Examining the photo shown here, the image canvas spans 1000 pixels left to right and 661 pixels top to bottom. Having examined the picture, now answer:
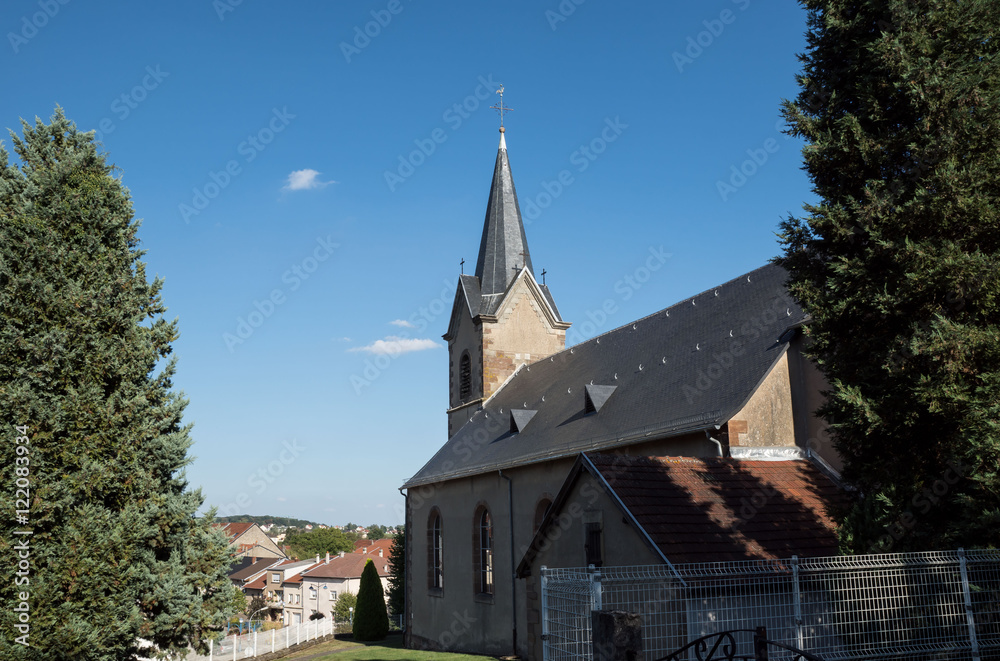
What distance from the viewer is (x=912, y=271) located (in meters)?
8.89

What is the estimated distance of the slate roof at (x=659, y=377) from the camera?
14938 millimetres

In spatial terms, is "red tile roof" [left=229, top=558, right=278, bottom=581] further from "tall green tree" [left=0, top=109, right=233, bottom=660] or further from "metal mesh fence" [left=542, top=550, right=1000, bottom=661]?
"metal mesh fence" [left=542, top=550, right=1000, bottom=661]

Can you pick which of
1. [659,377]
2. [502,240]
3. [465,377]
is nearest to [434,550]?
[465,377]

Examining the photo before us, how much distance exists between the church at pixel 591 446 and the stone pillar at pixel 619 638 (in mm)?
3502

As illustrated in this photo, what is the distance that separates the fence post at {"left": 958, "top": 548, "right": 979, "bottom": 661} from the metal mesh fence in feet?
0.03

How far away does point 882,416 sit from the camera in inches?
355

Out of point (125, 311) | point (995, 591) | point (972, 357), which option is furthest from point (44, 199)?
point (995, 591)

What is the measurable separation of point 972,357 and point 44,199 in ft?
35.6

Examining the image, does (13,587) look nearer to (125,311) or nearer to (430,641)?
(125,311)

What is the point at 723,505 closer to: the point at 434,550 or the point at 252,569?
the point at 434,550

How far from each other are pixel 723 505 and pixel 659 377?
6203 mm

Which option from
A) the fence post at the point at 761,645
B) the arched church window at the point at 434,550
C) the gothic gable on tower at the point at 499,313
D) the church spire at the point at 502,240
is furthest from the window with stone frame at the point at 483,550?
the fence post at the point at 761,645

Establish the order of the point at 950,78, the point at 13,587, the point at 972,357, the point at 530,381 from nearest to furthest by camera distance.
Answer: the point at 13,587 < the point at 972,357 < the point at 950,78 < the point at 530,381

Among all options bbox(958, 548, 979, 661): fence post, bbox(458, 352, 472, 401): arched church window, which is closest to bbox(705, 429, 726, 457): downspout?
bbox(958, 548, 979, 661): fence post
